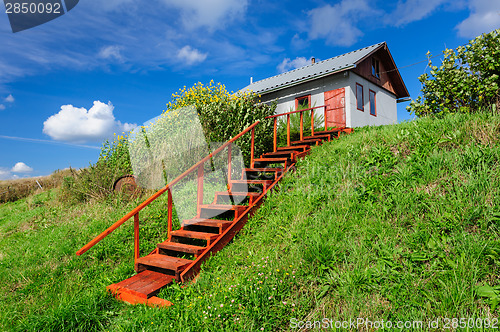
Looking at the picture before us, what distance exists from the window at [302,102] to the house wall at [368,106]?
2.49 m

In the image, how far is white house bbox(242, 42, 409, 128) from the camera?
53.7 ft

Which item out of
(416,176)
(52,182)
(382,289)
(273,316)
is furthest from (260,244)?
(52,182)

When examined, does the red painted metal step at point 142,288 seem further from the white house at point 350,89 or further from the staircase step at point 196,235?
the white house at point 350,89

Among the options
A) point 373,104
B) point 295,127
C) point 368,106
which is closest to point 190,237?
point 295,127

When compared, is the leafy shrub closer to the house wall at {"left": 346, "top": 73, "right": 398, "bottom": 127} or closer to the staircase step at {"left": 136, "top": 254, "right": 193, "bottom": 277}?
the staircase step at {"left": 136, "top": 254, "right": 193, "bottom": 277}

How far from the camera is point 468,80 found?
7.38 metres

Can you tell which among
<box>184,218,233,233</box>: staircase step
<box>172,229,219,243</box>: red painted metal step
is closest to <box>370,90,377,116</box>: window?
<box>184,218,233,233</box>: staircase step

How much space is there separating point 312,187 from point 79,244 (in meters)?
5.25

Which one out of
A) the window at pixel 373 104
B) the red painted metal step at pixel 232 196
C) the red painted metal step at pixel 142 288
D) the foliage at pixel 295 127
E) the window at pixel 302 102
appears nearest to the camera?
the red painted metal step at pixel 142 288

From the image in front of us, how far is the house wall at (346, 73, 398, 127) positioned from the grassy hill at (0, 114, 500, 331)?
943 centimetres

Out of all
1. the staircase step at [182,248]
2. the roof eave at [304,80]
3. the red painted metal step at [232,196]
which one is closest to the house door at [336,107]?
the roof eave at [304,80]

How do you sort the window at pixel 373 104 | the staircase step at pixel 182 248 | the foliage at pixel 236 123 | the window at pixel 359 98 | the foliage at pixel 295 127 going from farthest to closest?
the window at pixel 373 104 < the window at pixel 359 98 < the foliage at pixel 295 127 < the foliage at pixel 236 123 < the staircase step at pixel 182 248

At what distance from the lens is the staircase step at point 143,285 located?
3998mm

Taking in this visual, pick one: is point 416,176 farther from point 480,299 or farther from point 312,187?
point 480,299
